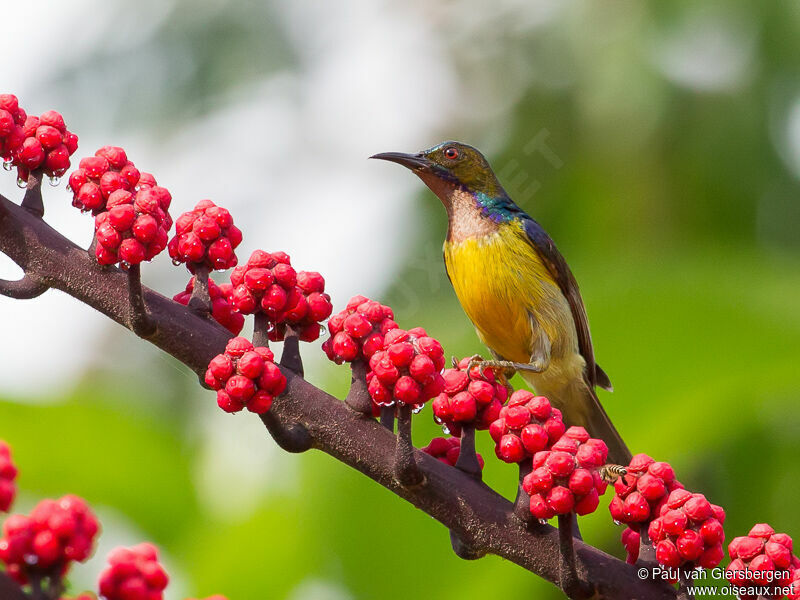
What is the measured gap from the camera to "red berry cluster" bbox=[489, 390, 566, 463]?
7.11ft

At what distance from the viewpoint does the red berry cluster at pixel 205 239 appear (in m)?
2.20

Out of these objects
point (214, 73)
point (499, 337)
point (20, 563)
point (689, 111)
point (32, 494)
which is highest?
point (689, 111)

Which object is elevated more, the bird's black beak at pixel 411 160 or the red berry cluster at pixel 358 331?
the bird's black beak at pixel 411 160

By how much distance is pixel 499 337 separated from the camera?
469 centimetres

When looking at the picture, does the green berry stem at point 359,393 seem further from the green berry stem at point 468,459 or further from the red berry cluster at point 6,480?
the red berry cluster at point 6,480

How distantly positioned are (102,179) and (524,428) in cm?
101

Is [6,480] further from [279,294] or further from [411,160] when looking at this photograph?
[411,160]

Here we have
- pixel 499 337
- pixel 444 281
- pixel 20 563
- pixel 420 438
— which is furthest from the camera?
pixel 444 281

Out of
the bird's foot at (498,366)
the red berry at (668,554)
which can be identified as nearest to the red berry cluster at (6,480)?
the red berry at (668,554)

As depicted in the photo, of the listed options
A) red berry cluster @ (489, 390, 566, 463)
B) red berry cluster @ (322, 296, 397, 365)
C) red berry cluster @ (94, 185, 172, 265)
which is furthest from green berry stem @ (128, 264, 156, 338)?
red berry cluster @ (489, 390, 566, 463)

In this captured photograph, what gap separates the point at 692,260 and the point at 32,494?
11.5ft

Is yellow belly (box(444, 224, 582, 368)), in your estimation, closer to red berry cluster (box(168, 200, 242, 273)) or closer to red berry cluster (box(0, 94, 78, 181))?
red berry cluster (box(168, 200, 242, 273))

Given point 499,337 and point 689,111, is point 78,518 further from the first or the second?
point 689,111

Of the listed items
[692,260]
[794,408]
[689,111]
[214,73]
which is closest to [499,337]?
[692,260]
